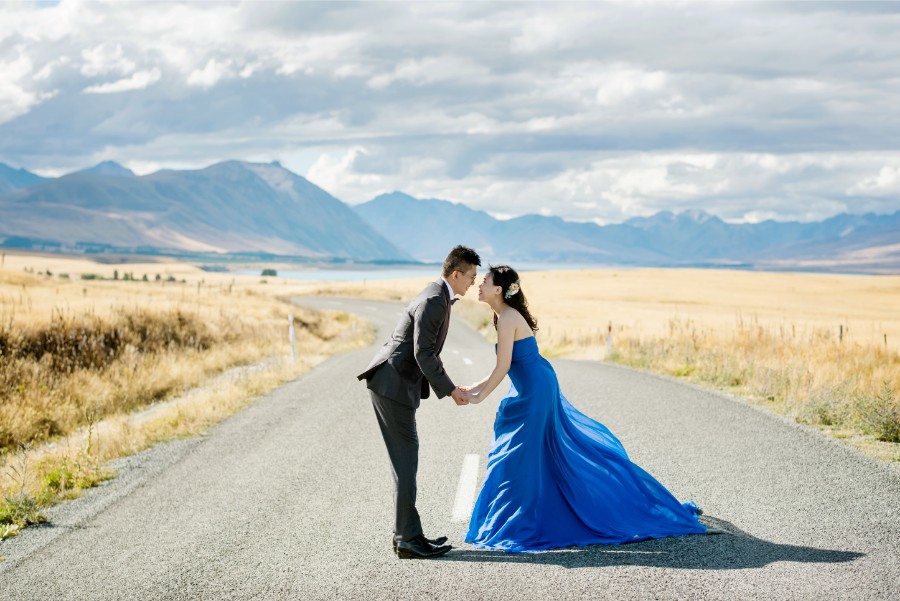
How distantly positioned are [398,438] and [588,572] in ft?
5.17

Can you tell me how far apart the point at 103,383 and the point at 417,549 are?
1090cm

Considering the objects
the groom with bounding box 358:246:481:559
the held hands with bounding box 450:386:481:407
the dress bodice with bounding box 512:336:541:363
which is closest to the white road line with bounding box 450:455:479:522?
the groom with bounding box 358:246:481:559

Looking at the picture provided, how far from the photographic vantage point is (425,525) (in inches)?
252

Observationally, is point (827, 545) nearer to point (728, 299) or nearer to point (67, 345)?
point (67, 345)

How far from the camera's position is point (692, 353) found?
18406 mm

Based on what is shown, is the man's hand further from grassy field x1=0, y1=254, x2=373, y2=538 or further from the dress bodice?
grassy field x1=0, y1=254, x2=373, y2=538

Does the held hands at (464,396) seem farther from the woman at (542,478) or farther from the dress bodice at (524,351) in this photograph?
the dress bodice at (524,351)

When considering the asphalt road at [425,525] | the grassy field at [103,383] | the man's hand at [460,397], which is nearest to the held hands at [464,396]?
the man's hand at [460,397]

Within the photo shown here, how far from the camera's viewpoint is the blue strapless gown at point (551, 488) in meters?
5.93

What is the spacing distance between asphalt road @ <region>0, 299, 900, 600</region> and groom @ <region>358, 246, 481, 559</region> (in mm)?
240

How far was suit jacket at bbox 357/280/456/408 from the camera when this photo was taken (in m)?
5.58

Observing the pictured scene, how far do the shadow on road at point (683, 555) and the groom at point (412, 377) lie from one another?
34 cm

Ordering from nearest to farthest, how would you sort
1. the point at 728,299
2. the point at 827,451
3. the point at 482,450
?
the point at 827,451 < the point at 482,450 < the point at 728,299

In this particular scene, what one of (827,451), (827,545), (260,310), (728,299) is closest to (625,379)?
(827,451)
